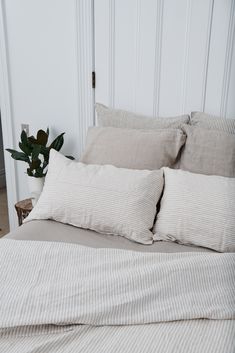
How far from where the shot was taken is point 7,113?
2549 millimetres

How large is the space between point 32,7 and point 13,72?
439 millimetres

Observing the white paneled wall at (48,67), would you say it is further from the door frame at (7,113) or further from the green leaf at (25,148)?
the green leaf at (25,148)

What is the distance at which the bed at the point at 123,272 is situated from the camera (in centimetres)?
96

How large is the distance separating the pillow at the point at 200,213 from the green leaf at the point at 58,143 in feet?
3.15

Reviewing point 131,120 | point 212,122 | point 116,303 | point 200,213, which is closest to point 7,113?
point 131,120

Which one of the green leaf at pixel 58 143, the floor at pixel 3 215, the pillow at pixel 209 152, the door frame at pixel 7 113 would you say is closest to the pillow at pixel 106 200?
the pillow at pixel 209 152

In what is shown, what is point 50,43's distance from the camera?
2287 millimetres

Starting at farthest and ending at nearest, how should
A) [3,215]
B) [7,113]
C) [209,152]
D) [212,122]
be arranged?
[3,215] → [7,113] → [212,122] → [209,152]

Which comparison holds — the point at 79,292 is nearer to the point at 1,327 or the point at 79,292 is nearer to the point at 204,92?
the point at 1,327

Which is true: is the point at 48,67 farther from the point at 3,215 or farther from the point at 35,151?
the point at 3,215

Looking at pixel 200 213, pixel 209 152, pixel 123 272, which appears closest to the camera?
pixel 123 272

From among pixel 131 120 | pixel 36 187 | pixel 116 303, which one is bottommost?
pixel 36 187

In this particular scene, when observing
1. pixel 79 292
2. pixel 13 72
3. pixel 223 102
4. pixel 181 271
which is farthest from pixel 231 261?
pixel 13 72

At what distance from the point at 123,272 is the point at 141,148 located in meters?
0.81
